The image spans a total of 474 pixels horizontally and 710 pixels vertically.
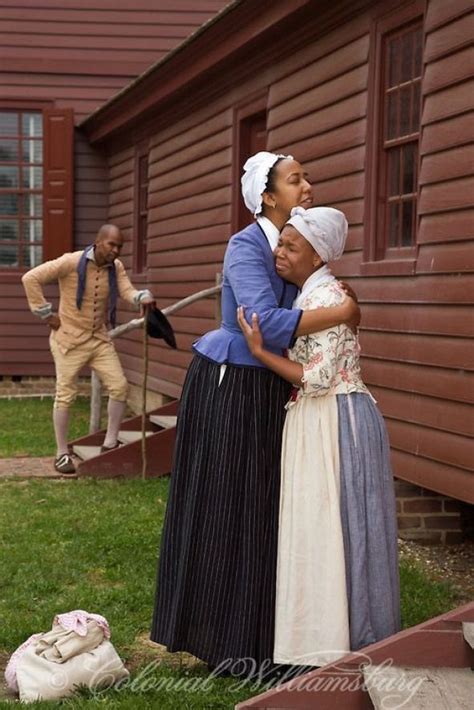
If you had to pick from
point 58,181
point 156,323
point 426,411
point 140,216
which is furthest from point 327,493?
point 58,181

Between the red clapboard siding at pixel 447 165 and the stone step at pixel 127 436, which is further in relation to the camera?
the stone step at pixel 127 436

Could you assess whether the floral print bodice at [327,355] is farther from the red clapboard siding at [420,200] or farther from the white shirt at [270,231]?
the red clapboard siding at [420,200]

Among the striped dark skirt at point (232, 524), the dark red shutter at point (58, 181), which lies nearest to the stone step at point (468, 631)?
the striped dark skirt at point (232, 524)

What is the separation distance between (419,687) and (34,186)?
13.5 meters

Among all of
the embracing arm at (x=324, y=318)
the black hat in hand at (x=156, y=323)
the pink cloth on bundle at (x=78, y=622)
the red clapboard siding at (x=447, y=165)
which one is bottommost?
the pink cloth on bundle at (x=78, y=622)

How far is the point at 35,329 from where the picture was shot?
639 inches

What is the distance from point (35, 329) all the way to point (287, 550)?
12.3 meters

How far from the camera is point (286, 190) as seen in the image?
4.48m

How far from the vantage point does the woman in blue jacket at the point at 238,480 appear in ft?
14.5

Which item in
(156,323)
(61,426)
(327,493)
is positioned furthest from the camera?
(61,426)

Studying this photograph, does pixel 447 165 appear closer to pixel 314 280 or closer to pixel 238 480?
pixel 314 280

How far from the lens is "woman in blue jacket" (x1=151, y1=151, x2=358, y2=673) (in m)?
4.42

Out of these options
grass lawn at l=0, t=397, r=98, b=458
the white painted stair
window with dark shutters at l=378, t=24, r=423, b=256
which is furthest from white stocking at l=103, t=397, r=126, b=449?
window with dark shutters at l=378, t=24, r=423, b=256

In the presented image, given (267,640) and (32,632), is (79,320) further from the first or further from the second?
(267,640)
